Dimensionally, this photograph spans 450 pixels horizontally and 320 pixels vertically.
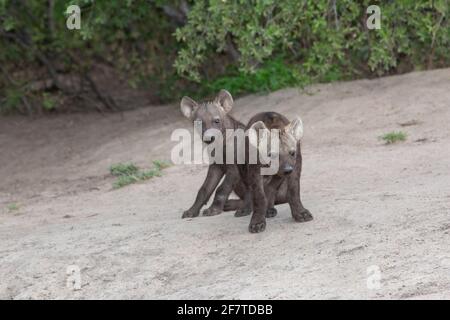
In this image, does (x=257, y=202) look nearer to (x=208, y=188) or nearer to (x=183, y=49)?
(x=208, y=188)

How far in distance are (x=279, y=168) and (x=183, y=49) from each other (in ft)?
15.4

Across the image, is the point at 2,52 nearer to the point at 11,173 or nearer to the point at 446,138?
the point at 11,173

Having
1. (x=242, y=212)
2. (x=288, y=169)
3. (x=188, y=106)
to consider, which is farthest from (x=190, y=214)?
(x=288, y=169)

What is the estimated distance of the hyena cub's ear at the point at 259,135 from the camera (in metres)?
5.82

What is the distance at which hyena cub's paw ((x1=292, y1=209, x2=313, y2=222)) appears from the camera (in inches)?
236

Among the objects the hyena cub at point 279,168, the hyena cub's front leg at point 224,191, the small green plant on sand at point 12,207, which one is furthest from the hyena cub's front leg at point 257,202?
the small green plant on sand at point 12,207

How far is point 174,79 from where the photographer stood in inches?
546

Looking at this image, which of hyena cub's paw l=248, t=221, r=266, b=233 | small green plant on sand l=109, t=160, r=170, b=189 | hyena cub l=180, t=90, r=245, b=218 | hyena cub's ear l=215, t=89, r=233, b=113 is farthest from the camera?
small green plant on sand l=109, t=160, r=170, b=189

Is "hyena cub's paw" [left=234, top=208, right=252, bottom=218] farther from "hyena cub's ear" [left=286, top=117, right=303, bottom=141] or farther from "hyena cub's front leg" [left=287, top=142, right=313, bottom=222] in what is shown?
"hyena cub's ear" [left=286, top=117, right=303, bottom=141]

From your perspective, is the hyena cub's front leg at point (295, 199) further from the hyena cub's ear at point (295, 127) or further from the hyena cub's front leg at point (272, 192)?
the hyena cub's ear at point (295, 127)

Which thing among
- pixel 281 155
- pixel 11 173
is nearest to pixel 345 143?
pixel 281 155

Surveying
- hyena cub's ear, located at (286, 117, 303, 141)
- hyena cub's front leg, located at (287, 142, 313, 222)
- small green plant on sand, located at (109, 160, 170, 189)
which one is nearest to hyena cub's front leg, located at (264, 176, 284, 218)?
hyena cub's front leg, located at (287, 142, 313, 222)

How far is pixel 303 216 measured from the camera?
6.01m

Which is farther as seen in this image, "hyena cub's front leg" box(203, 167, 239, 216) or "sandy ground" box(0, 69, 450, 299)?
"hyena cub's front leg" box(203, 167, 239, 216)
